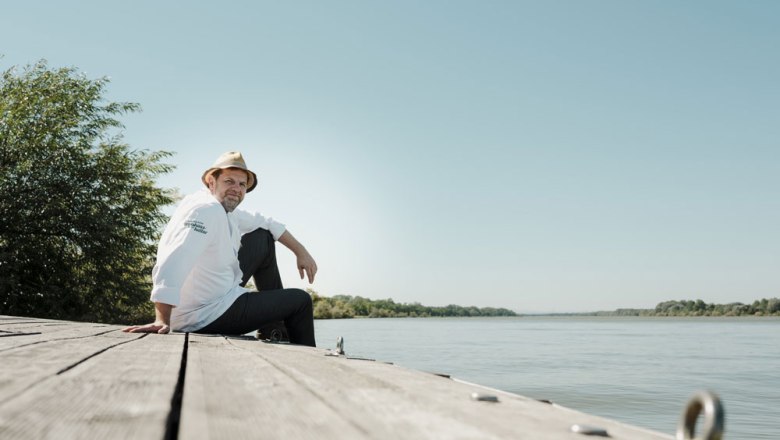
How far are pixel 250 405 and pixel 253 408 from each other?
32 mm

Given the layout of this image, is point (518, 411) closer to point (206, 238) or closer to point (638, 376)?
point (206, 238)

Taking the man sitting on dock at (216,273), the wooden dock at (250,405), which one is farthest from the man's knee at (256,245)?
the wooden dock at (250,405)

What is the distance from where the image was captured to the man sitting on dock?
3.71m

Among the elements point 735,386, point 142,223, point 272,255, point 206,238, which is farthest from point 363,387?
point 142,223

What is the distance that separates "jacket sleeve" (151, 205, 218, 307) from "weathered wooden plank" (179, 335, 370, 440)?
185cm

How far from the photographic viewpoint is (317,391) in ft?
4.77

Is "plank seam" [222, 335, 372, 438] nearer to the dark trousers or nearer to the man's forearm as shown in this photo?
the dark trousers

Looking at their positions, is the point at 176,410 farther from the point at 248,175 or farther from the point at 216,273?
the point at 248,175

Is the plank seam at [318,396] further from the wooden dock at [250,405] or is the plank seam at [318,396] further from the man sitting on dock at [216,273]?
the man sitting on dock at [216,273]

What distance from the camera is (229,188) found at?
14.4 ft

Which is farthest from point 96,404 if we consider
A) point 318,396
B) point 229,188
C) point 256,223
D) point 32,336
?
point 256,223

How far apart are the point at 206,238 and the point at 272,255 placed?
40.1 inches

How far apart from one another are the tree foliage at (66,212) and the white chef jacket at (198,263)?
1302cm

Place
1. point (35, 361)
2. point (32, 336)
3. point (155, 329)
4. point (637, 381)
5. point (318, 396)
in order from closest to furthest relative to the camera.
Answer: point (318, 396), point (35, 361), point (32, 336), point (155, 329), point (637, 381)
